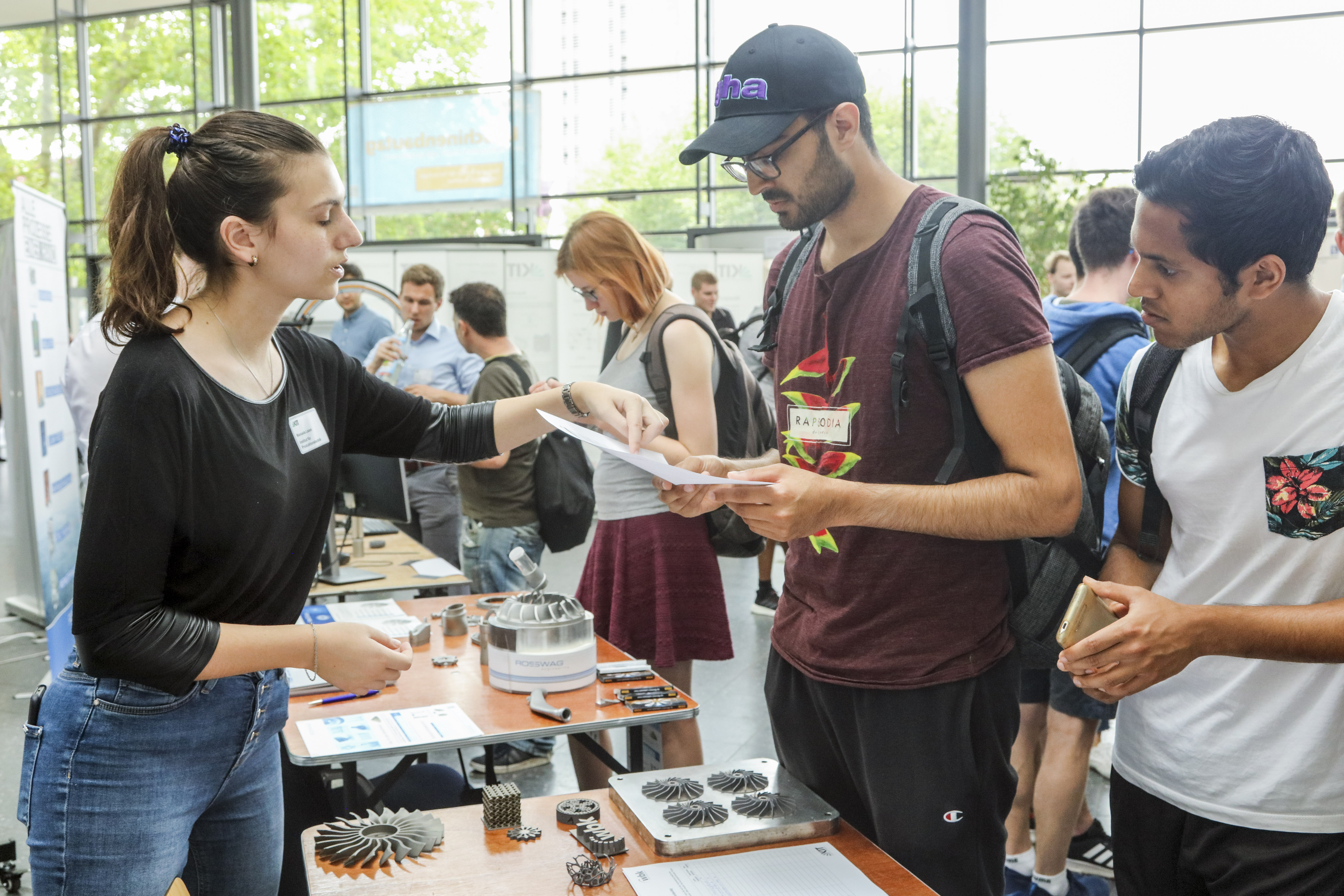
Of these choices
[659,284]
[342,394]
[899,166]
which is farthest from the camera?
[899,166]

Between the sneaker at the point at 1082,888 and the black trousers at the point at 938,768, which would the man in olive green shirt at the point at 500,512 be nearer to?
the sneaker at the point at 1082,888

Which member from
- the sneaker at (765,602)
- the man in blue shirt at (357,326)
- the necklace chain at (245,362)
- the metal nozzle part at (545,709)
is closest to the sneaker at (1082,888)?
the metal nozzle part at (545,709)

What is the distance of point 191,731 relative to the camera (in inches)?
54.9

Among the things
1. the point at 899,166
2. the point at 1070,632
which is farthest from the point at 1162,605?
the point at 899,166

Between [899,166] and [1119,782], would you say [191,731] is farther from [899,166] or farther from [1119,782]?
[899,166]

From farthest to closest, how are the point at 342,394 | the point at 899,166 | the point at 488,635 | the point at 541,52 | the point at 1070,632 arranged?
the point at 541,52 < the point at 899,166 < the point at 488,635 < the point at 342,394 < the point at 1070,632

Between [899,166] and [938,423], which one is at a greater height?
[899,166]

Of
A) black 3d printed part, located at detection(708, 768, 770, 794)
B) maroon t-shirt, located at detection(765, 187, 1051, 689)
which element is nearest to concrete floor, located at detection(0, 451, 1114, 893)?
black 3d printed part, located at detection(708, 768, 770, 794)

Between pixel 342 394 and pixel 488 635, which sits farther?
pixel 488 635

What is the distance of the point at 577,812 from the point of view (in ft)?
4.77

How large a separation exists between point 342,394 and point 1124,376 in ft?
3.96

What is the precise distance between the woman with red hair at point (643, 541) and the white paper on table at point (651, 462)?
122 centimetres

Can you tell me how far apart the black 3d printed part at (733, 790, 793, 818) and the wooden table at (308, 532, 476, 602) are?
203 cm

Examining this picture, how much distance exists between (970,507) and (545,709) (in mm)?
1029
